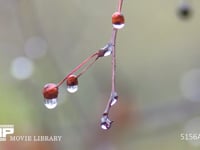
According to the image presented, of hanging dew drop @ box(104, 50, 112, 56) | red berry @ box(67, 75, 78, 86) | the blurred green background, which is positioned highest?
the blurred green background

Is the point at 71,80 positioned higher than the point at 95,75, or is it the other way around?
the point at 95,75

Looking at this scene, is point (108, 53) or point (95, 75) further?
point (95, 75)

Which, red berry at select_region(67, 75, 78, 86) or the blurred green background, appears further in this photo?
the blurred green background

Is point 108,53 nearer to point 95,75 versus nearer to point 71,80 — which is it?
point 71,80

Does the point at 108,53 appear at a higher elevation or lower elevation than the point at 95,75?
lower

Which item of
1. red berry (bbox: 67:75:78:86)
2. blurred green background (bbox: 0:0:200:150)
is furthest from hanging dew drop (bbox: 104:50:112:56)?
blurred green background (bbox: 0:0:200:150)

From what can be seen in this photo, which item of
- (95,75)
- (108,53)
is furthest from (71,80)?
(95,75)

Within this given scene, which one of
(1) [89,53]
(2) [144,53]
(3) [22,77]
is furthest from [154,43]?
(3) [22,77]

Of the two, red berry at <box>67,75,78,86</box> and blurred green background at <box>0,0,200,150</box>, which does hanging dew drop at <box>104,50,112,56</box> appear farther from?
blurred green background at <box>0,0,200,150</box>

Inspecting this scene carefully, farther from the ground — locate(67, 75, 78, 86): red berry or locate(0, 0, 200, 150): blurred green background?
locate(0, 0, 200, 150): blurred green background

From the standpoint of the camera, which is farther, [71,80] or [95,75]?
[95,75]
